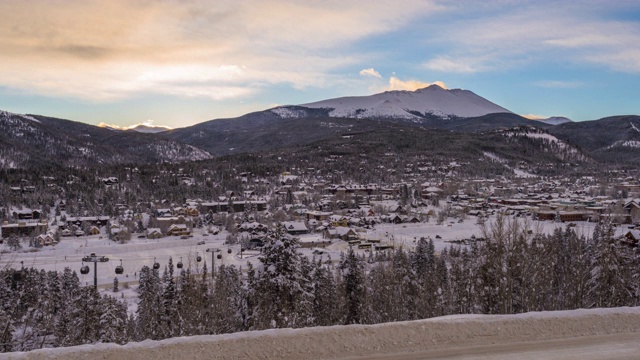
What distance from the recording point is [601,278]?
62.7 feet

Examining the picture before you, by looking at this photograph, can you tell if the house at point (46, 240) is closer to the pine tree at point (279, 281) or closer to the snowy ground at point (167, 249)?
the snowy ground at point (167, 249)

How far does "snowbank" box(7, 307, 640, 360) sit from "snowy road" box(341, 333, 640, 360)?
16 cm

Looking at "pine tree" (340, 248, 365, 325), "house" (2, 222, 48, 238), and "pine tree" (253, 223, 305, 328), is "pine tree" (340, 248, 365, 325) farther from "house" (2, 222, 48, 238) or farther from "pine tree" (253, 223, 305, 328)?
"house" (2, 222, 48, 238)

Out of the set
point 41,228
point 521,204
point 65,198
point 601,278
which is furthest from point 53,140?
point 601,278

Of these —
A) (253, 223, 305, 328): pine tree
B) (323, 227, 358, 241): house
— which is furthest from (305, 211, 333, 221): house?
(253, 223, 305, 328): pine tree

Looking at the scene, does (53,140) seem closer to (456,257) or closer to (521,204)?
(521,204)

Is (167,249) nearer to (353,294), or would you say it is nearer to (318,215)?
(318,215)

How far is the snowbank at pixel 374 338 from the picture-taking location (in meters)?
7.88

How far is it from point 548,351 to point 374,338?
3.13m

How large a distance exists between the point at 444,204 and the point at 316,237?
4257 cm

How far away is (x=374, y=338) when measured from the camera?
8602 millimetres

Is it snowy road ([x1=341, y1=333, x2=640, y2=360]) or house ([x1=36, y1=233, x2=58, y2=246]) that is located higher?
snowy road ([x1=341, y1=333, x2=640, y2=360])

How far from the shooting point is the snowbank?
7.88 m

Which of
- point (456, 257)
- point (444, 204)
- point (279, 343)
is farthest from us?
point (444, 204)
